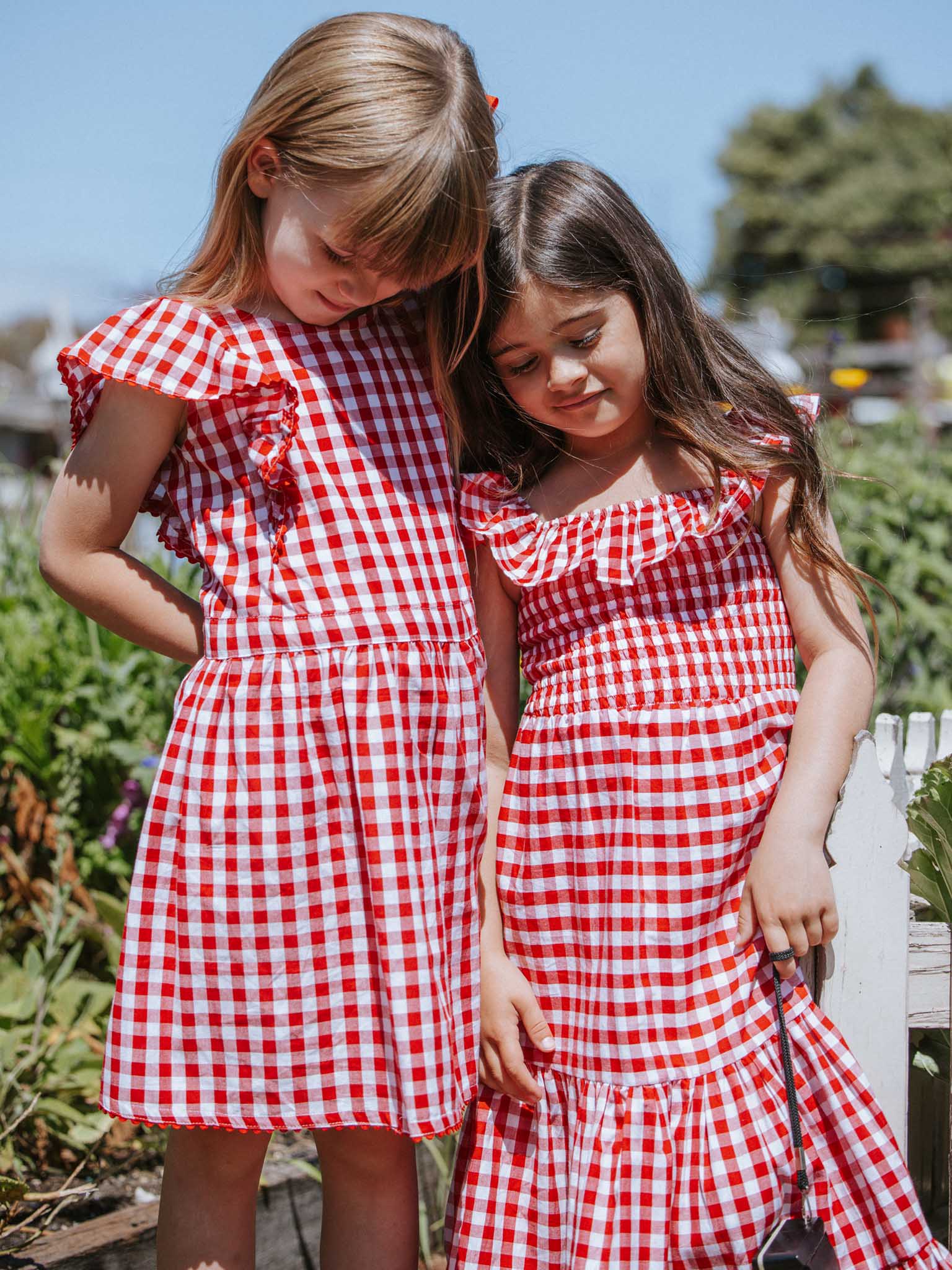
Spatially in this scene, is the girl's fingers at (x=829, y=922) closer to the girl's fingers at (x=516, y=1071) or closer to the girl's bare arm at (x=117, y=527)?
the girl's fingers at (x=516, y=1071)

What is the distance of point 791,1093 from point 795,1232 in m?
0.16

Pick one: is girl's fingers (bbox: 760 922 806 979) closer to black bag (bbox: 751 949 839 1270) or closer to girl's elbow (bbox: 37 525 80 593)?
black bag (bbox: 751 949 839 1270)

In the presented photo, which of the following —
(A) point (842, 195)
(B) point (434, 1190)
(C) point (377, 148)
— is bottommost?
(B) point (434, 1190)

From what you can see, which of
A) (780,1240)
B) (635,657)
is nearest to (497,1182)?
(780,1240)

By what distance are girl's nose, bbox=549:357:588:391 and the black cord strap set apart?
0.80 m

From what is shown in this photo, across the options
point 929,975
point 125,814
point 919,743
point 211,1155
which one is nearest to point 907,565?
point 919,743

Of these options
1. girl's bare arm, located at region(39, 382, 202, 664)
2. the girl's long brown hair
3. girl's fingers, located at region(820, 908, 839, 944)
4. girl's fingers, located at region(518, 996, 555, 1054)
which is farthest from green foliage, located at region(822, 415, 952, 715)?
girl's bare arm, located at region(39, 382, 202, 664)

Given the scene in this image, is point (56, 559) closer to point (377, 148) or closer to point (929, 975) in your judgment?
point (377, 148)

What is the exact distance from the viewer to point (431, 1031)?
55.1 inches

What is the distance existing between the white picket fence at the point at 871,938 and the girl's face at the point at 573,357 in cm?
57

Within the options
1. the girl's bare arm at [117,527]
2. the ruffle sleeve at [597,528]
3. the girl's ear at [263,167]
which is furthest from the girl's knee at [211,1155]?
the girl's ear at [263,167]

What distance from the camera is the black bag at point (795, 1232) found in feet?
4.56

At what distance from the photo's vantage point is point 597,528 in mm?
1639

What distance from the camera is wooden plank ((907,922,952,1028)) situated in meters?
1.61
